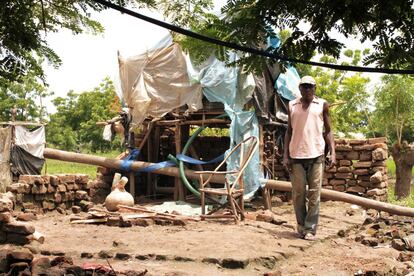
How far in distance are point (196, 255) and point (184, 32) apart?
408cm

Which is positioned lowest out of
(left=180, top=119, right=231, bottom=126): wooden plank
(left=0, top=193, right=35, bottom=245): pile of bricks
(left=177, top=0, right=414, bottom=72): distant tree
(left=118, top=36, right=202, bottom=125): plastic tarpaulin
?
(left=0, top=193, right=35, bottom=245): pile of bricks

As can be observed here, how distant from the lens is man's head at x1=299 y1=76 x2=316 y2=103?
6.66m

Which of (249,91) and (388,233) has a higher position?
(249,91)

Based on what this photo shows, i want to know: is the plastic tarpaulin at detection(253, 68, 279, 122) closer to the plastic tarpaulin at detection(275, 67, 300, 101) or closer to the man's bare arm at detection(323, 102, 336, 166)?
the plastic tarpaulin at detection(275, 67, 300, 101)

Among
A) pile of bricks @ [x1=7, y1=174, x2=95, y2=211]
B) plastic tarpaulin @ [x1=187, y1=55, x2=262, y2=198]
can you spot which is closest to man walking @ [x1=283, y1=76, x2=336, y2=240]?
plastic tarpaulin @ [x1=187, y1=55, x2=262, y2=198]

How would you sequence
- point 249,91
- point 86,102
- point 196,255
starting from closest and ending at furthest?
point 196,255
point 249,91
point 86,102

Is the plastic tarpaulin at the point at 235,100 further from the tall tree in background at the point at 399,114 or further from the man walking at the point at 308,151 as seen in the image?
the tall tree in background at the point at 399,114

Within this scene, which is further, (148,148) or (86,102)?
(86,102)

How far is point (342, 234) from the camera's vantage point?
7.68 metres

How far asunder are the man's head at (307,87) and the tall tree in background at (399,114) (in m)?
7.98

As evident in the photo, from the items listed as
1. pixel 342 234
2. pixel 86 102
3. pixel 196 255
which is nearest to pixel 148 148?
pixel 342 234

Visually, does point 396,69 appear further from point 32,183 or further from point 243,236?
point 32,183

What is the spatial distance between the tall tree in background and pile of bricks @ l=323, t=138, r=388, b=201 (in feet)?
7.94

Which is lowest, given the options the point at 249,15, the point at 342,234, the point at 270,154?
the point at 342,234
